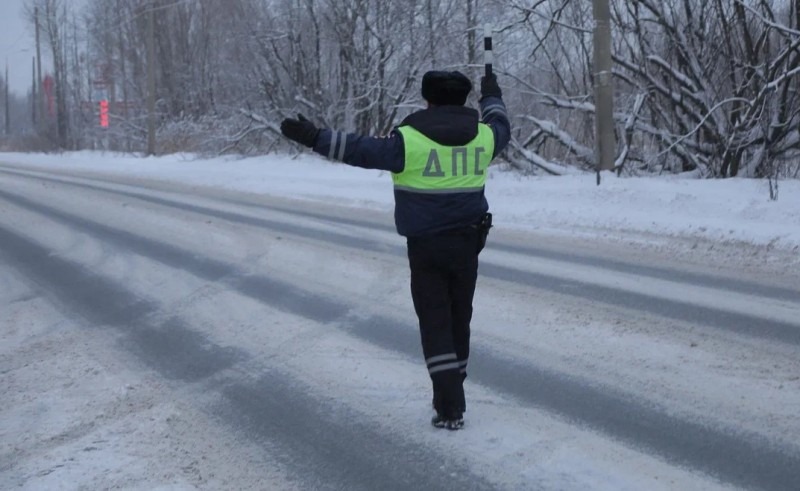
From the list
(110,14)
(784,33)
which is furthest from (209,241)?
(110,14)

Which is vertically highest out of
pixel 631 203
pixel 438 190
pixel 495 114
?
pixel 495 114

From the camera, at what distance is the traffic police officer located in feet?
14.5

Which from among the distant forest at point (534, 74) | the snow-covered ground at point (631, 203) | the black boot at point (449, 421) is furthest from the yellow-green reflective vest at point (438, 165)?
the distant forest at point (534, 74)

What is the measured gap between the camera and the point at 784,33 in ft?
44.0

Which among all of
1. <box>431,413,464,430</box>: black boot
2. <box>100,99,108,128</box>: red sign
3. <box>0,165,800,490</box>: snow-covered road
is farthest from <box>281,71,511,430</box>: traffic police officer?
<box>100,99,108,128</box>: red sign

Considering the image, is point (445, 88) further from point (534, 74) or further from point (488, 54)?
point (534, 74)

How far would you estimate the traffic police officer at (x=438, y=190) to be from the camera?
174 inches

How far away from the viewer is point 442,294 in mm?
4582

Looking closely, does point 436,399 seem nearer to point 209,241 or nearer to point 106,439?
point 106,439

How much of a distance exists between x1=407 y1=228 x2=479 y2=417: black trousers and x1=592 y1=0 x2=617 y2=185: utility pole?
408 inches

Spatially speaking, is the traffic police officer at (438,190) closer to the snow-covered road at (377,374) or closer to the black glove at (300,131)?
the black glove at (300,131)

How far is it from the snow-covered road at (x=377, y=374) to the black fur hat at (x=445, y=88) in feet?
5.34

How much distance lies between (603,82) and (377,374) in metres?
10.4

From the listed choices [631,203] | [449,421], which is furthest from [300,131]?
[631,203]
